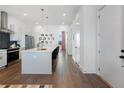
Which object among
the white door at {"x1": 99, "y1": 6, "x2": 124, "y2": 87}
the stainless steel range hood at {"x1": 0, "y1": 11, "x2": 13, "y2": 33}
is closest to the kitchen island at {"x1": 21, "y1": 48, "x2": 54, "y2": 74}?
the white door at {"x1": 99, "y1": 6, "x2": 124, "y2": 87}

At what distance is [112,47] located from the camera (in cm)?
385

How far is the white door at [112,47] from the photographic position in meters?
3.37

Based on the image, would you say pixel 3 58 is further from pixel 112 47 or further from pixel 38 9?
pixel 112 47

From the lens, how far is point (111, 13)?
3.90m

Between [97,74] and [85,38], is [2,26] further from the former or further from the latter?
[97,74]

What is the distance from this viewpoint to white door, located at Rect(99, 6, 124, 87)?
3365mm

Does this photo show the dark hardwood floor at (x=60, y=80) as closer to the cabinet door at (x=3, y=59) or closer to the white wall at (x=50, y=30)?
the cabinet door at (x=3, y=59)

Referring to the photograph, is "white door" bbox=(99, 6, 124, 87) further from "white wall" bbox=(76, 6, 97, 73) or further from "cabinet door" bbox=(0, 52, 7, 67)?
"cabinet door" bbox=(0, 52, 7, 67)

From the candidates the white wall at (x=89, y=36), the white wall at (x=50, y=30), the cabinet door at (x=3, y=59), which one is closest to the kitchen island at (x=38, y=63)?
the white wall at (x=89, y=36)

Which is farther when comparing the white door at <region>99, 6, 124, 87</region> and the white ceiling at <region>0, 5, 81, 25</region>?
the white ceiling at <region>0, 5, 81, 25</region>

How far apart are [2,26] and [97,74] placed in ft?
17.7

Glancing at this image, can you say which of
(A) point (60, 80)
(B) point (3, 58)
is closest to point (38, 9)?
(B) point (3, 58)
